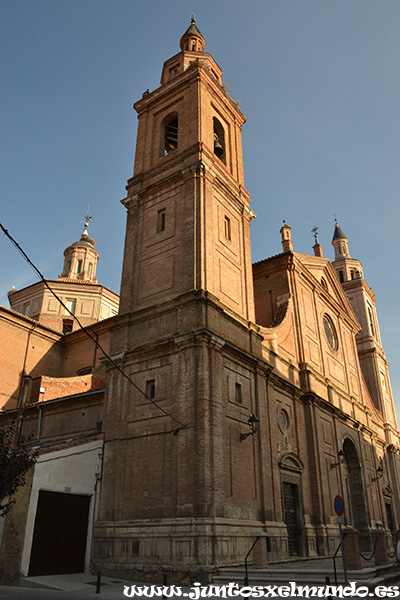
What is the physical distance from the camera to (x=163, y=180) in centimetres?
2156

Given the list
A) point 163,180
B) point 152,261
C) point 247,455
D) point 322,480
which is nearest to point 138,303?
point 152,261

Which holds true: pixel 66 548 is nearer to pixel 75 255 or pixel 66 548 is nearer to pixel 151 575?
pixel 151 575

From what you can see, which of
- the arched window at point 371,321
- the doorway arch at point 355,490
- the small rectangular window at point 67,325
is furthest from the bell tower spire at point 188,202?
the arched window at point 371,321

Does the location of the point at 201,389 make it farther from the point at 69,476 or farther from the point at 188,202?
the point at 188,202

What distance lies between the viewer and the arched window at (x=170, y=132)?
2491 centimetres

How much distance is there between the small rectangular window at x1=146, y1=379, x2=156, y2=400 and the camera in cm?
1712

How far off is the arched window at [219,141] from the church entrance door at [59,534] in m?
16.8

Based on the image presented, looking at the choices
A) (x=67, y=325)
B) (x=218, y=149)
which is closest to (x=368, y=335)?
(x=218, y=149)

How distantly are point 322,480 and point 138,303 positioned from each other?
11307 millimetres

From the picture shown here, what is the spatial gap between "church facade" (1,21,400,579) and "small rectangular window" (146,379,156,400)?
7cm

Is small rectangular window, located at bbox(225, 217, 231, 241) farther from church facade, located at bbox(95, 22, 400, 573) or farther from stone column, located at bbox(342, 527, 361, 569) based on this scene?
stone column, located at bbox(342, 527, 361, 569)

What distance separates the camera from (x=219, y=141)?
1009 inches

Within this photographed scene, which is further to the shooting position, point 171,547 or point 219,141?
point 219,141

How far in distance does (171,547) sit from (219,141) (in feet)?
61.9
